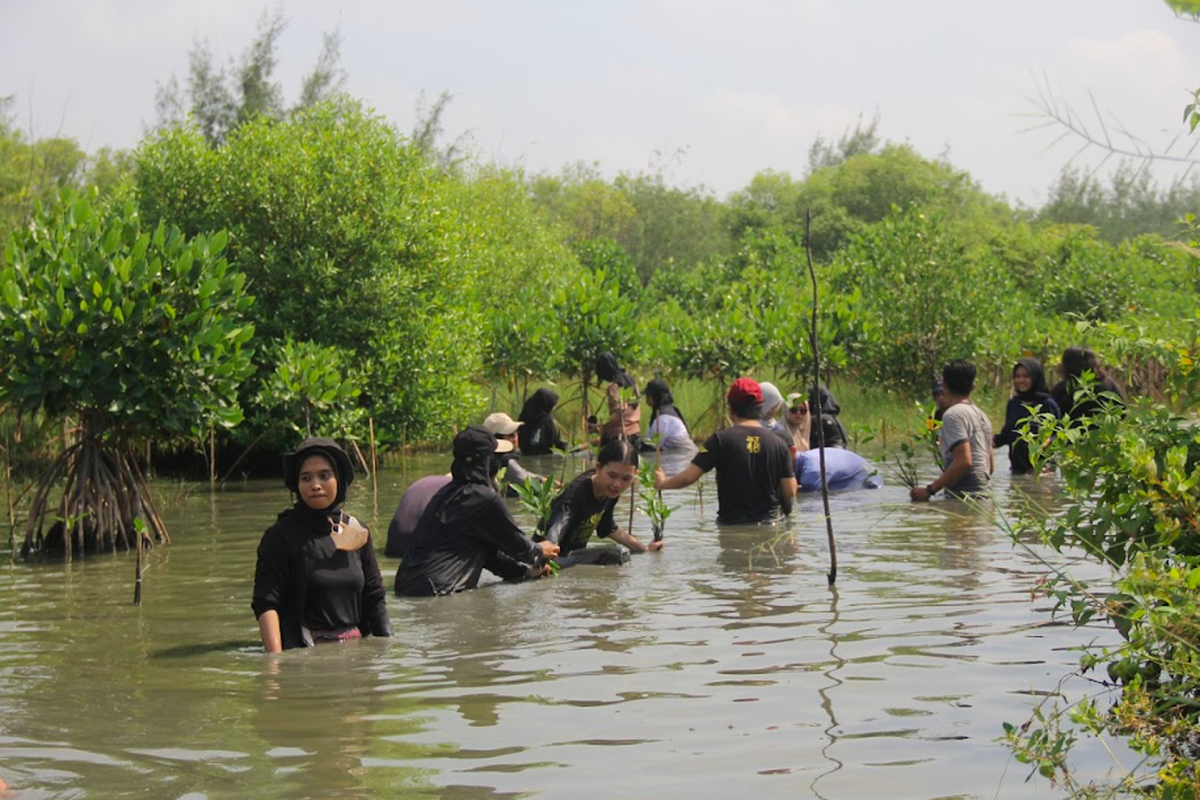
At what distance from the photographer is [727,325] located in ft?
82.0

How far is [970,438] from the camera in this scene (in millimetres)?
13117

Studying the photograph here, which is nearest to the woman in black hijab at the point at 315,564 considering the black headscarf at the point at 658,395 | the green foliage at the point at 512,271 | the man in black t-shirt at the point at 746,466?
the man in black t-shirt at the point at 746,466

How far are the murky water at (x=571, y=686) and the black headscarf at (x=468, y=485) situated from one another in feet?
1.93

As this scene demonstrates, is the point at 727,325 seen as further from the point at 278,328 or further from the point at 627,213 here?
the point at 627,213

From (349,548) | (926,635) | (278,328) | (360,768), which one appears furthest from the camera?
(278,328)

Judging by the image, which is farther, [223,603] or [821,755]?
[223,603]

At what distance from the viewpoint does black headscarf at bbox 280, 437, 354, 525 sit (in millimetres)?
7480

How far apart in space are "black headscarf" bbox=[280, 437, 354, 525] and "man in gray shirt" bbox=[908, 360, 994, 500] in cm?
682

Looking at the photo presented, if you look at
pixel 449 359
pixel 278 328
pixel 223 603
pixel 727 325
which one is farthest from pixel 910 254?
pixel 223 603

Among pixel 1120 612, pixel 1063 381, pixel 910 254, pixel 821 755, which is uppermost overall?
pixel 910 254

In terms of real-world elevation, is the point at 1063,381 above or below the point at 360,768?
above

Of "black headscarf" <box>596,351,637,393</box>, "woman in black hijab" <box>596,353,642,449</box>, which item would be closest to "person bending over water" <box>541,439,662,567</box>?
"woman in black hijab" <box>596,353,642,449</box>

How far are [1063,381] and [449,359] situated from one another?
915 centimetres

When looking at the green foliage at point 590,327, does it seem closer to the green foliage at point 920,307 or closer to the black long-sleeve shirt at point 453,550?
the green foliage at point 920,307
